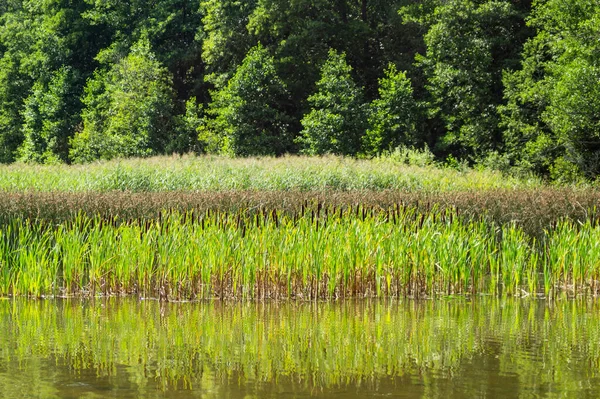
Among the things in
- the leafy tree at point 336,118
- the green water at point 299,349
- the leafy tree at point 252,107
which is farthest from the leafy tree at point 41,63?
the green water at point 299,349

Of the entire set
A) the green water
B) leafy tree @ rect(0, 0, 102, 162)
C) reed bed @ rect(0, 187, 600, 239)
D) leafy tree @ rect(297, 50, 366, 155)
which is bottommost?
the green water

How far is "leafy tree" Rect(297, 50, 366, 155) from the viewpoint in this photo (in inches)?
1460

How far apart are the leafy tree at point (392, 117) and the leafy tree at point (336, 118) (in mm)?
589

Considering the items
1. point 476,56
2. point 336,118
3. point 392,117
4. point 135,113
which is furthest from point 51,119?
point 476,56

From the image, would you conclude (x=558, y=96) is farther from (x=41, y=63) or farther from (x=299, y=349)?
(x=41, y=63)

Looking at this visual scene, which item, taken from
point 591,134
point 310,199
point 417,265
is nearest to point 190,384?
point 417,265

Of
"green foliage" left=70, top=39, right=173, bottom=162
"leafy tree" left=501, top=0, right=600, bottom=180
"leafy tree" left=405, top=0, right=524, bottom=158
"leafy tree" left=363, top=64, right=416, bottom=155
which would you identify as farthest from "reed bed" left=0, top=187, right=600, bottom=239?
"green foliage" left=70, top=39, right=173, bottom=162

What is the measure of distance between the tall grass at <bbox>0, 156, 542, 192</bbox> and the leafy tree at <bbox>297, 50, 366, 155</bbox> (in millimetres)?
11959

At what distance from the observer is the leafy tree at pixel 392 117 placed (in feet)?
126

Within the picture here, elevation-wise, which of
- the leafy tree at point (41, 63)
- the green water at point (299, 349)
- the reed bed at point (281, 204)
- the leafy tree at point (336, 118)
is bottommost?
the green water at point (299, 349)

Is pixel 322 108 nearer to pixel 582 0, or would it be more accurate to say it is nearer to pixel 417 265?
pixel 582 0

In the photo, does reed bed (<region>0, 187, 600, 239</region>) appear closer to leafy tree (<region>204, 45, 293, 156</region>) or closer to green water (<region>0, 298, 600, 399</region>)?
green water (<region>0, 298, 600, 399</region>)

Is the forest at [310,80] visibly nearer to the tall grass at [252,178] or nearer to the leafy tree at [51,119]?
the leafy tree at [51,119]

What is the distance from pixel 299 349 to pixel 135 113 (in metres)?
36.3
